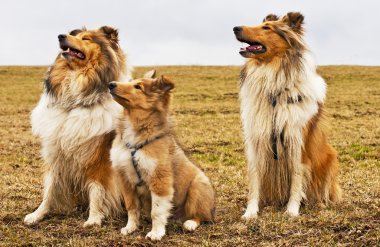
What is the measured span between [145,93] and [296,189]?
226 cm

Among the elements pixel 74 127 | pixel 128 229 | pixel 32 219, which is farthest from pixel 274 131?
pixel 32 219

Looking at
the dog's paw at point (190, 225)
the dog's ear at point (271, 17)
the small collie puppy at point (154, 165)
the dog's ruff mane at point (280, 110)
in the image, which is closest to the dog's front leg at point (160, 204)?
the small collie puppy at point (154, 165)

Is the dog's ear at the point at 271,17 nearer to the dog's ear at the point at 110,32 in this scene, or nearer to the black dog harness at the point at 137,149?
the dog's ear at the point at 110,32

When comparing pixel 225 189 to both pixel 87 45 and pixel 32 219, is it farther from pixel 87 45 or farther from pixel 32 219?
pixel 87 45

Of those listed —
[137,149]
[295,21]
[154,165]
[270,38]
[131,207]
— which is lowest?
[131,207]

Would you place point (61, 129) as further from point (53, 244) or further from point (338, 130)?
point (338, 130)

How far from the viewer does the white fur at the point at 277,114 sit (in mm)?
6375

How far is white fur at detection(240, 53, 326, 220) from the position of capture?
6375mm

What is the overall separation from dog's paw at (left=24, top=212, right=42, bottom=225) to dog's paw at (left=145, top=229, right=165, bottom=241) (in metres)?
1.59

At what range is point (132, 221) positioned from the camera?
18.8 ft

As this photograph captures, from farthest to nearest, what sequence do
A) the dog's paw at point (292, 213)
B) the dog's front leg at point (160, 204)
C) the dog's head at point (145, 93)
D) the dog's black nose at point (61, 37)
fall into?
the dog's paw at point (292, 213) < the dog's black nose at point (61, 37) < the dog's head at point (145, 93) < the dog's front leg at point (160, 204)

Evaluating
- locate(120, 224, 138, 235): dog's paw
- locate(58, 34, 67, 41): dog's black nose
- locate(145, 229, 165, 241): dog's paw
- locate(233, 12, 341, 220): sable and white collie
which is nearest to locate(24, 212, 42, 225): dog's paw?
locate(120, 224, 138, 235): dog's paw

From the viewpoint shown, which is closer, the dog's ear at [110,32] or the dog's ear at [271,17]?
the dog's ear at [110,32]

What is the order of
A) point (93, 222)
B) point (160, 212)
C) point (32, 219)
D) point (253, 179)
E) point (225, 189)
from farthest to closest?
point (225, 189), point (253, 179), point (32, 219), point (93, 222), point (160, 212)
